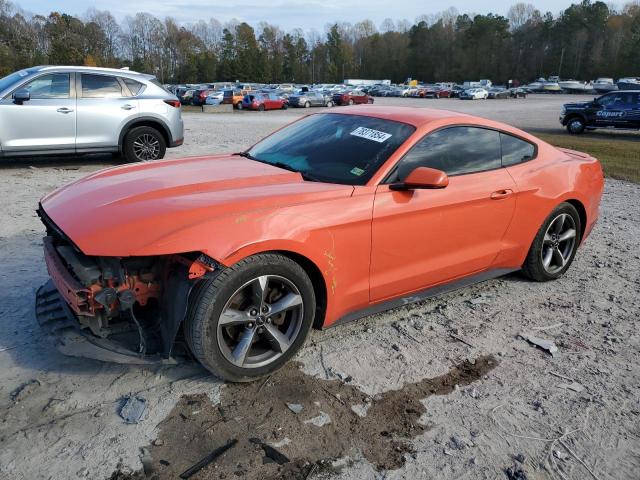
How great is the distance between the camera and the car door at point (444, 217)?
11.1 ft

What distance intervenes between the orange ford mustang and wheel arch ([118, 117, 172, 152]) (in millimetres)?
5797

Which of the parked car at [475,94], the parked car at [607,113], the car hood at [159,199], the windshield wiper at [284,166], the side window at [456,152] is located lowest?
the car hood at [159,199]

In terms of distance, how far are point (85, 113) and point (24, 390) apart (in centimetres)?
697

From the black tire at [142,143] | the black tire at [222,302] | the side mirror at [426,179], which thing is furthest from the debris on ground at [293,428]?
the black tire at [142,143]

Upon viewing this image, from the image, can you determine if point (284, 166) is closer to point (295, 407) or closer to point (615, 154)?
point (295, 407)

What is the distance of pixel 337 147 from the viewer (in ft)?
12.3

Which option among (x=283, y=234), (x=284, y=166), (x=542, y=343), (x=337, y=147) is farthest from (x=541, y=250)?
(x=283, y=234)

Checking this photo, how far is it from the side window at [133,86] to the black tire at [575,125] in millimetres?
16423

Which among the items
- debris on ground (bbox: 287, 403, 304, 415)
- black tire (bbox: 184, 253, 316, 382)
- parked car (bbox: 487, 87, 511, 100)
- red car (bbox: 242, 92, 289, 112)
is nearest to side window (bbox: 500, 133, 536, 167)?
black tire (bbox: 184, 253, 316, 382)

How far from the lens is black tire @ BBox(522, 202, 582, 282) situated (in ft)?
14.6

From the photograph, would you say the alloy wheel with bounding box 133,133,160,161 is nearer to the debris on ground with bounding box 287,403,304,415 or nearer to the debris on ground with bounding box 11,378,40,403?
the debris on ground with bounding box 11,378,40,403

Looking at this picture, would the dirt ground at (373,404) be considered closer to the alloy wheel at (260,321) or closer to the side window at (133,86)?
the alloy wheel at (260,321)

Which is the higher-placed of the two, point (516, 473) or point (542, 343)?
point (542, 343)

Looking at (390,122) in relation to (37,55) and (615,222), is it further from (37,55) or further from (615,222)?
(37,55)
